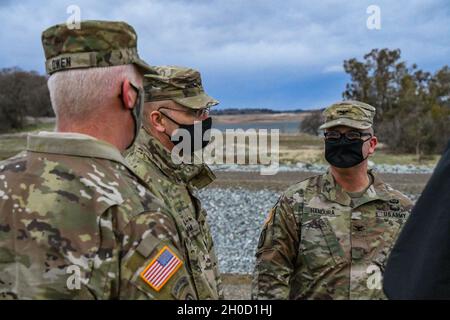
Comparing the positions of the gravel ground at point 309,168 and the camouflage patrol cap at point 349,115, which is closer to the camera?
the camouflage patrol cap at point 349,115

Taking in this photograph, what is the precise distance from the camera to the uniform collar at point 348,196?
147 inches

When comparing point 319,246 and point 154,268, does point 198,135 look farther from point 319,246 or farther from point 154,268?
point 154,268

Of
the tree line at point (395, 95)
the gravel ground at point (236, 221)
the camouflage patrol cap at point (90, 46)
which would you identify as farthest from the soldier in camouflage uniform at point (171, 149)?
the tree line at point (395, 95)

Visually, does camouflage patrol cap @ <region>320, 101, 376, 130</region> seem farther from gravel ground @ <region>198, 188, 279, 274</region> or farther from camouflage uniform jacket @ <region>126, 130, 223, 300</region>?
gravel ground @ <region>198, 188, 279, 274</region>

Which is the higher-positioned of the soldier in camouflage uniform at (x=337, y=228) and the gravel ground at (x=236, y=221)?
the soldier in camouflage uniform at (x=337, y=228)

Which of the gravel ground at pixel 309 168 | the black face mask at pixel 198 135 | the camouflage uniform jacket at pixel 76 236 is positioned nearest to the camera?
the camouflage uniform jacket at pixel 76 236

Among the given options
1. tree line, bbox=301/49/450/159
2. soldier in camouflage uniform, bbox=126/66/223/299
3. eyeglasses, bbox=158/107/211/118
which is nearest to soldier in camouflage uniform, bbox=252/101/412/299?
soldier in camouflage uniform, bbox=126/66/223/299

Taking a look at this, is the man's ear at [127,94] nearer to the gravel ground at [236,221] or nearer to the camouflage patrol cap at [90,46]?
the camouflage patrol cap at [90,46]

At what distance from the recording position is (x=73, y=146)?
1.88 m

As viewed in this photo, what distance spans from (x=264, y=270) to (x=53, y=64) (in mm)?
Result: 2101

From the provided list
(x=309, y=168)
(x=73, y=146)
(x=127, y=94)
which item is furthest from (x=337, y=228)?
(x=309, y=168)

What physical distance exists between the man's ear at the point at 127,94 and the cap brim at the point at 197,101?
1.67m

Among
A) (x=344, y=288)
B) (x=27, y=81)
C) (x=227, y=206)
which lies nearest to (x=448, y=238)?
(x=344, y=288)
